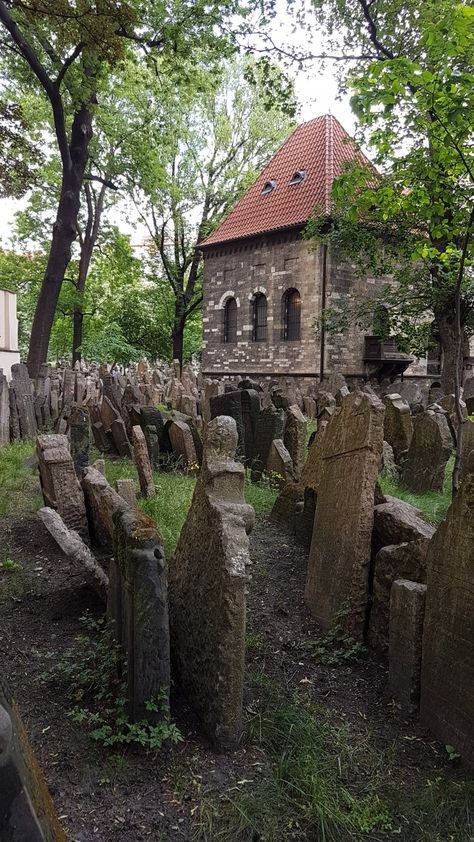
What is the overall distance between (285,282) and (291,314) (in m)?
1.31

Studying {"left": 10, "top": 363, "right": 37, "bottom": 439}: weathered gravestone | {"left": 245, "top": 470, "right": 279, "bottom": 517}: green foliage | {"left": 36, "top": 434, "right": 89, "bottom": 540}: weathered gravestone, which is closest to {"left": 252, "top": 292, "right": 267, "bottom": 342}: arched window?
{"left": 10, "top": 363, "right": 37, "bottom": 439}: weathered gravestone

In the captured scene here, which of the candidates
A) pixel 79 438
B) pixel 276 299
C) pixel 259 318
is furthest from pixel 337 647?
pixel 259 318

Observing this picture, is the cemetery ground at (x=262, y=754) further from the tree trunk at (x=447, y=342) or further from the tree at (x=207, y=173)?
the tree at (x=207, y=173)

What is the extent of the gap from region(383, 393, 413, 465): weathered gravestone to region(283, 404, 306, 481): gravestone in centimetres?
121

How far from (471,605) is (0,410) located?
8.98 m

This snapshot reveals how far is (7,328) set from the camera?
847 inches

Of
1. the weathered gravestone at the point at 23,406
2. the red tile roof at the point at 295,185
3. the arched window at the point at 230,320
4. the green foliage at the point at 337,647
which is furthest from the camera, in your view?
the arched window at the point at 230,320

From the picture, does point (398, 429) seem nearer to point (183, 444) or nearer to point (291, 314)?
point (183, 444)

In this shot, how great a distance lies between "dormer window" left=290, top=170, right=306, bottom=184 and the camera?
24.7 meters

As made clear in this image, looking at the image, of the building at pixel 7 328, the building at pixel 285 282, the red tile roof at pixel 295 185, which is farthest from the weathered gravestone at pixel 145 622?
the red tile roof at pixel 295 185

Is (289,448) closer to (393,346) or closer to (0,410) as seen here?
(0,410)

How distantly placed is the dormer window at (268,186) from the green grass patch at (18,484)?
20.3m

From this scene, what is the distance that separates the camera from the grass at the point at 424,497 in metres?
6.05

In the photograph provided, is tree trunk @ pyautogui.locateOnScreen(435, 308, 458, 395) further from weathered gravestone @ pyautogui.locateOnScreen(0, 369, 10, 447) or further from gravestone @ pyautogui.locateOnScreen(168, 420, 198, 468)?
weathered gravestone @ pyautogui.locateOnScreen(0, 369, 10, 447)
